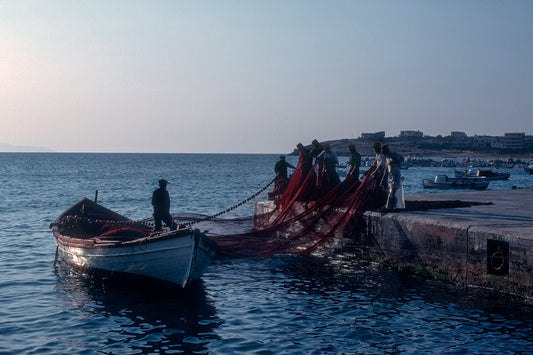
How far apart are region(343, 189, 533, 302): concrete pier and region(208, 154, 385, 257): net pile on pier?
2.14 ft

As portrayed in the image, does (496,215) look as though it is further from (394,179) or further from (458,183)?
(458,183)

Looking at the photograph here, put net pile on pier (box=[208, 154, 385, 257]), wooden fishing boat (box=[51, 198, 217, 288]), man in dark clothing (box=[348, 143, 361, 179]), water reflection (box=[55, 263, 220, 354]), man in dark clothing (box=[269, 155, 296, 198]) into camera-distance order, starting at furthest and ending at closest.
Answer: man in dark clothing (box=[269, 155, 296, 198]), man in dark clothing (box=[348, 143, 361, 179]), net pile on pier (box=[208, 154, 385, 257]), wooden fishing boat (box=[51, 198, 217, 288]), water reflection (box=[55, 263, 220, 354])

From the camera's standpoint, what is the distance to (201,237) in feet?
38.7

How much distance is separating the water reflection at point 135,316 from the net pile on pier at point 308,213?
2.08 meters

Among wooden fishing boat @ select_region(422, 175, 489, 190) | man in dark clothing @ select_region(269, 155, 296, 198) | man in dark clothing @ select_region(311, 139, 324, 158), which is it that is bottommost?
wooden fishing boat @ select_region(422, 175, 489, 190)

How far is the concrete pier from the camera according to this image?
11.0 meters

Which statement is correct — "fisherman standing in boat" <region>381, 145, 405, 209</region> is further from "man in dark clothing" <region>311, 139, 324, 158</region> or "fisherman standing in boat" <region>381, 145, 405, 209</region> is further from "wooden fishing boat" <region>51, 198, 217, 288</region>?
"wooden fishing boat" <region>51, 198, 217, 288</region>

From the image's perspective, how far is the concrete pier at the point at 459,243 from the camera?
11.0 m

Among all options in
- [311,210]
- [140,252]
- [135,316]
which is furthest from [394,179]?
[135,316]

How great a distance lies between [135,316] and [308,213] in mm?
6501

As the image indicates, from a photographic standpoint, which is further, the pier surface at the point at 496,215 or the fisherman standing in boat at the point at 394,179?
the fisherman standing in boat at the point at 394,179

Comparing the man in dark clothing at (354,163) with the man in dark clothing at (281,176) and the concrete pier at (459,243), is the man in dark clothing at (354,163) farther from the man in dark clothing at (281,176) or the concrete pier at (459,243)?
the man in dark clothing at (281,176)

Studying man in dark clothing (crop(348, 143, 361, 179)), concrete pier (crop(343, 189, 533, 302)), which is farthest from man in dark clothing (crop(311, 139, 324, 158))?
concrete pier (crop(343, 189, 533, 302))

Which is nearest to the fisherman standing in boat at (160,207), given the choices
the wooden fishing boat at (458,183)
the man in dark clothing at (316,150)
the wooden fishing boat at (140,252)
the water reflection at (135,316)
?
the wooden fishing boat at (140,252)
